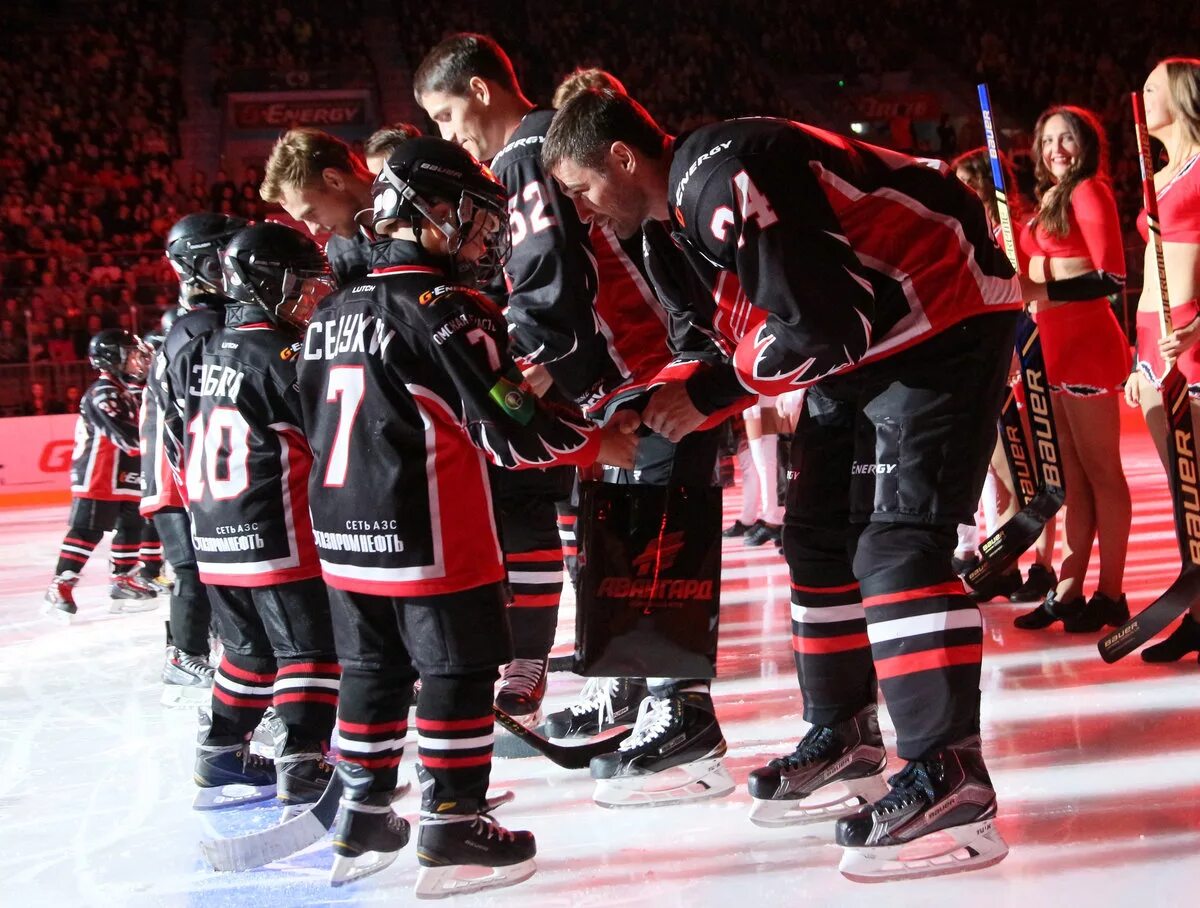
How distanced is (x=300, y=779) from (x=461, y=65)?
73.9 inches

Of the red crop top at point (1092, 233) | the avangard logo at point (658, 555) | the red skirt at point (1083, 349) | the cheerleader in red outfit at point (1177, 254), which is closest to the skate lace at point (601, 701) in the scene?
the avangard logo at point (658, 555)

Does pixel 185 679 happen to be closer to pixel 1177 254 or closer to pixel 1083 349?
pixel 1083 349

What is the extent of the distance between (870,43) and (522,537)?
1838 cm

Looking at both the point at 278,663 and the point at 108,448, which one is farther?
the point at 108,448

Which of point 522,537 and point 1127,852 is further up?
point 522,537

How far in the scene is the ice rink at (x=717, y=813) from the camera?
204 cm

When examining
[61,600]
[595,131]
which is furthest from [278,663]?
[61,600]

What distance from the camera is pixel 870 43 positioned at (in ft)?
64.0

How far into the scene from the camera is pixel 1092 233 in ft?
13.0

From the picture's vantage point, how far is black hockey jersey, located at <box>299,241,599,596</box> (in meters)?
2.20

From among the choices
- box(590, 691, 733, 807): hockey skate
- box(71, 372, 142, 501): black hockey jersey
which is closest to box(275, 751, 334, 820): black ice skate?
box(590, 691, 733, 807): hockey skate

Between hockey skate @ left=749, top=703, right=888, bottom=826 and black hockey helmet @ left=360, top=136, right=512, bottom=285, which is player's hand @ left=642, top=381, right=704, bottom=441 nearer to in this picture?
black hockey helmet @ left=360, top=136, right=512, bottom=285

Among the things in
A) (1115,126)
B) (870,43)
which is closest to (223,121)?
(870,43)

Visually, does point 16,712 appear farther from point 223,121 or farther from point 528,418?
point 223,121
